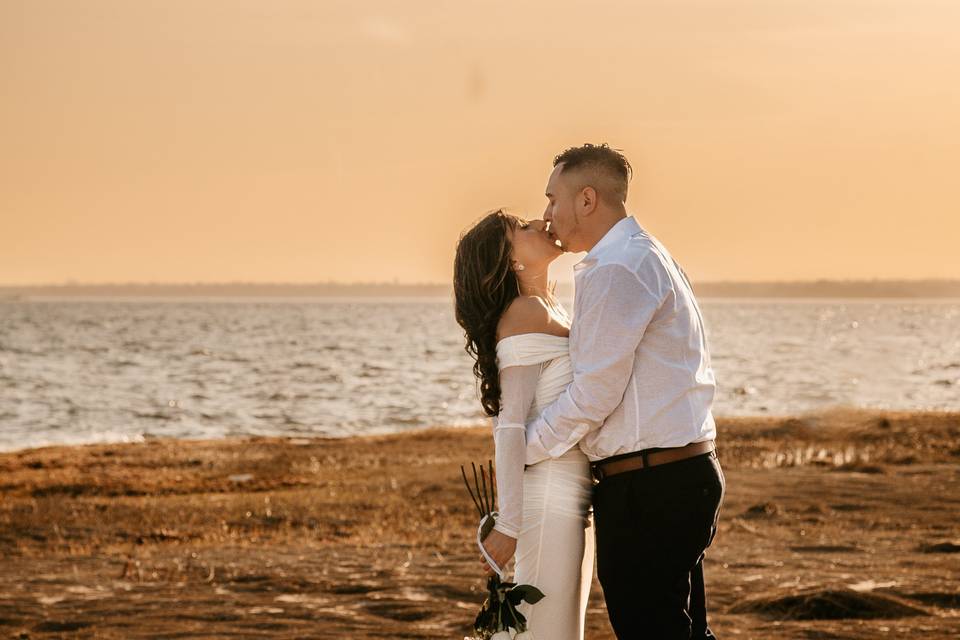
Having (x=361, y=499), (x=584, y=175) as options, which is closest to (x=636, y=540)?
(x=584, y=175)

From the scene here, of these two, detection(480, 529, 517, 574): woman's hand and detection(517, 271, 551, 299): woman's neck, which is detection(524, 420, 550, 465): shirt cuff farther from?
detection(517, 271, 551, 299): woman's neck

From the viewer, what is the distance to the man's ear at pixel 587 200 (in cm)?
477

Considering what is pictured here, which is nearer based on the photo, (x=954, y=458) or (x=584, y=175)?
(x=584, y=175)

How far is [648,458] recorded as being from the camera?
14.8 feet

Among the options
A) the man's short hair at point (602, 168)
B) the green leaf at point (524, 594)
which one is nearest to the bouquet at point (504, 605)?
the green leaf at point (524, 594)

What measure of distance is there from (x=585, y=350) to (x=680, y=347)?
1.23 ft

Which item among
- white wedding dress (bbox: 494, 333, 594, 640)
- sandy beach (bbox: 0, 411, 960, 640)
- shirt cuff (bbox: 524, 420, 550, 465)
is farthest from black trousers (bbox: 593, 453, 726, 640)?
sandy beach (bbox: 0, 411, 960, 640)

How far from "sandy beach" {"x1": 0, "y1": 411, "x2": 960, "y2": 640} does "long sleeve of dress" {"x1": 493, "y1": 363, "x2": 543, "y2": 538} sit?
464cm

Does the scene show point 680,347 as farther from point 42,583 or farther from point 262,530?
point 262,530

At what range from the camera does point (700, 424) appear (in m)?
4.59

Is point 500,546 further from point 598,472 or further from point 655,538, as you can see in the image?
point 655,538

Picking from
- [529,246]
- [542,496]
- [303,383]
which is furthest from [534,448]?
[303,383]

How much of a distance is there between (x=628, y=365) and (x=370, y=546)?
29.8ft

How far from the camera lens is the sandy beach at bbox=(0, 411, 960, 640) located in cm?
940
